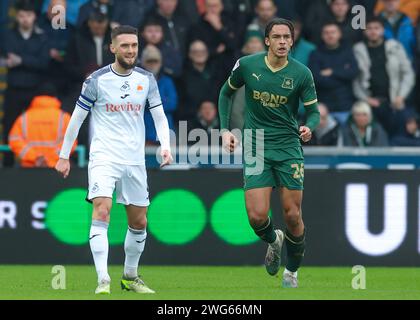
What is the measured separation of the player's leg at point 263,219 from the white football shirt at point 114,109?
47.6 inches

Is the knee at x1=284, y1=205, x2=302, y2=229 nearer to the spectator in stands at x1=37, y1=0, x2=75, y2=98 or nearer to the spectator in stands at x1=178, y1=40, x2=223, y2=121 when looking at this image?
the spectator in stands at x1=178, y1=40, x2=223, y2=121

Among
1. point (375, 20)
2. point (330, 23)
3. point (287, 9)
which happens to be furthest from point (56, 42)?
point (375, 20)

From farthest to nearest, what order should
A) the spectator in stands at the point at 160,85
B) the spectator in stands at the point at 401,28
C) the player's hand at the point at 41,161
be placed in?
the spectator in stands at the point at 401,28
the spectator in stands at the point at 160,85
the player's hand at the point at 41,161

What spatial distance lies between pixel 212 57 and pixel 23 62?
2596 millimetres

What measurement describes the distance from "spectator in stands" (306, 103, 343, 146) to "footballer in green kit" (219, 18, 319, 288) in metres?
4.82

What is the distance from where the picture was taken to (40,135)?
15625 mm

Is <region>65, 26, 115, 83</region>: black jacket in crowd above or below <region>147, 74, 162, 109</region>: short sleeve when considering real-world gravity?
above

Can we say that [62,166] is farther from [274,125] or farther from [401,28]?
[401,28]

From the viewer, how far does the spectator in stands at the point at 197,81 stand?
1709cm

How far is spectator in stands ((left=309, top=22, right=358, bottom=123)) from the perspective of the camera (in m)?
17.1

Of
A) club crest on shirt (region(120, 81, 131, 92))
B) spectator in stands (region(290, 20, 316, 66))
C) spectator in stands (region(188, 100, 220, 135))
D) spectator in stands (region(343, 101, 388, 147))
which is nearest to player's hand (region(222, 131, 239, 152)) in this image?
club crest on shirt (region(120, 81, 131, 92))

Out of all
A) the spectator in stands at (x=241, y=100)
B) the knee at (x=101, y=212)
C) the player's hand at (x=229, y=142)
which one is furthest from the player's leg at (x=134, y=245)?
the spectator in stands at (x=241, y=100)

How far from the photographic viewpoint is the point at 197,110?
17.0 meters

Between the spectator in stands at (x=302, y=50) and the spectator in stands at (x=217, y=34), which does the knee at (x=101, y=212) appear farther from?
the spectator in stands at (x=302, y=50)
